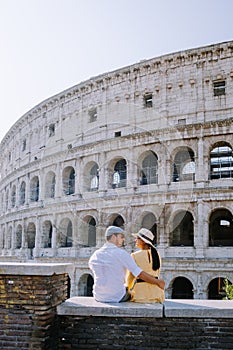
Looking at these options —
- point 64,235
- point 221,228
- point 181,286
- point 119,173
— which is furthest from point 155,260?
point 64,235

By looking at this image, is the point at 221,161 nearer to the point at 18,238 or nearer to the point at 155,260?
the point at 18,238

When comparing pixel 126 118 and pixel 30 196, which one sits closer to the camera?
pixel 126 118

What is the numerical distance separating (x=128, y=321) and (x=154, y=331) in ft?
0.96

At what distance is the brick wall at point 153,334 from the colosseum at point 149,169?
13.9m

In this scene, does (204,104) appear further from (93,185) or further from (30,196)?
(30,196)

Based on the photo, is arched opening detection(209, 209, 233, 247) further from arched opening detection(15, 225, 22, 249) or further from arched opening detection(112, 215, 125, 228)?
arched opening detection(15, 225, 22, 249)

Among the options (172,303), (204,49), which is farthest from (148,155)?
(172,303)

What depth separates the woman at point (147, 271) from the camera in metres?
4.95

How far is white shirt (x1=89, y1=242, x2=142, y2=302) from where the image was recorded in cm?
480

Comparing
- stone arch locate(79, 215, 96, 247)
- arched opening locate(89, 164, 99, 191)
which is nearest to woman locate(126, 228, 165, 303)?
stone arch locate(79, 215, 96, 247)

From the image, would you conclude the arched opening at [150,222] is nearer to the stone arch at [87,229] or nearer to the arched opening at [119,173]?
the arched opening at [119,173]

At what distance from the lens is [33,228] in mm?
26891

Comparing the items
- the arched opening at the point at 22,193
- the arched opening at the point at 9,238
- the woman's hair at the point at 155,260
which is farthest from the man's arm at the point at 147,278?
the arched opening at the point at 9,238

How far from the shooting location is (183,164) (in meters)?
21.3
